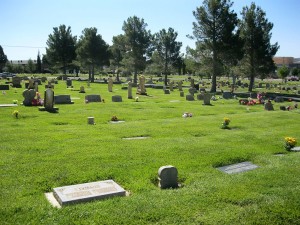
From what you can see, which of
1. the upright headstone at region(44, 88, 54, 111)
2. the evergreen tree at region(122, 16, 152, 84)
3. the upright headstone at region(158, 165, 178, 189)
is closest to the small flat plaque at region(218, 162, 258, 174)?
the upright headstone at region(158, 165, 178, 189)

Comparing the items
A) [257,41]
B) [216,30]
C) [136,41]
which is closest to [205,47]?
[216,30]

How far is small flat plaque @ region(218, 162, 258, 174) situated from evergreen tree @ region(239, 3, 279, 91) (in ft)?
139

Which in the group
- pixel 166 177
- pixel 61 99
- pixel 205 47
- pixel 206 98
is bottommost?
pixel 166 177

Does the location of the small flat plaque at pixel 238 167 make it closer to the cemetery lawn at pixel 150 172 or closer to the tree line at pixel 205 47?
the cemetery lawn at pixel 150 172

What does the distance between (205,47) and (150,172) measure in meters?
39.2

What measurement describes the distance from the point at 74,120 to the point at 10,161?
25.7 ft

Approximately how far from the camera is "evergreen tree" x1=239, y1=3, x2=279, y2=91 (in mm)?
48438

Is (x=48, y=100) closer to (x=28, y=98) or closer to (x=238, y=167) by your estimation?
(x=28, y=98)

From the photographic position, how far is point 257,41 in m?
48.4

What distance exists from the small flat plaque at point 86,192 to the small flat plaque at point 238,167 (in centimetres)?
329

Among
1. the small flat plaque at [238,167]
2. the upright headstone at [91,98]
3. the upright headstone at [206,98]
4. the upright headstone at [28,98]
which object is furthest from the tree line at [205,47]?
the small flat plaque at [238,167]

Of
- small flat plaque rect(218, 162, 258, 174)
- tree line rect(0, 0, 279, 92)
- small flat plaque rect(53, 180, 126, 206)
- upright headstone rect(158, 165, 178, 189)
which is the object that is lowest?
small flat plaque rect(218, 162, 258, 174)

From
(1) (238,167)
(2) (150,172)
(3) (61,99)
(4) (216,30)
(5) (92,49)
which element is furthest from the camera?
(5) (92,49)

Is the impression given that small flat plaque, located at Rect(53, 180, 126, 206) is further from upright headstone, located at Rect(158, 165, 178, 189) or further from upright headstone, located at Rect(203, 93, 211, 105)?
upright headstone, located at Rect(203, 93, 211, 105)
